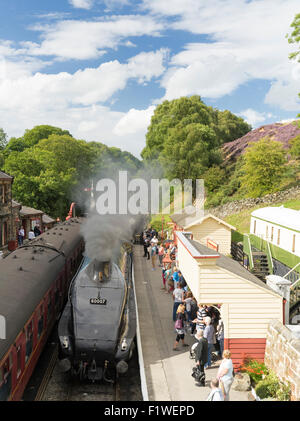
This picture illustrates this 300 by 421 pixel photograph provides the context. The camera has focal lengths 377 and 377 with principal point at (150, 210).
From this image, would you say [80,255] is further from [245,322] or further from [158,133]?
[158,133]

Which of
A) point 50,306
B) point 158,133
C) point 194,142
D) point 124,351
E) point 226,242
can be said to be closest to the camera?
point 124,351

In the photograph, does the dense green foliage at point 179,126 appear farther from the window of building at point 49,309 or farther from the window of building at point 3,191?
the window of building at point 49,309

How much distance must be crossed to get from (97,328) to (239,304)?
419 cm

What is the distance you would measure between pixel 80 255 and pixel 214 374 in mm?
11502

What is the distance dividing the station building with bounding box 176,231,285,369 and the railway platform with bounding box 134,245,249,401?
1.16m

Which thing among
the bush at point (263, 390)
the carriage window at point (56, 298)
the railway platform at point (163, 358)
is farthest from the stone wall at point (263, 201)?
the bush at point (263, 390)

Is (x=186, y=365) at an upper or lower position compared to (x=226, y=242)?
lower

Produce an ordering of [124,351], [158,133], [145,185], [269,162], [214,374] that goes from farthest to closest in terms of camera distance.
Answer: [158,133] < [269,162] < [145,185] < [214,374] < [124,351]

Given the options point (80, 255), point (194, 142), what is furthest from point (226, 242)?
point (194, 142)

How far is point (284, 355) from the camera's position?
9.29 meters

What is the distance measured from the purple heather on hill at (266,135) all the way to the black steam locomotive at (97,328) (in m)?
47.1

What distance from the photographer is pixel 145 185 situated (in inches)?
1057

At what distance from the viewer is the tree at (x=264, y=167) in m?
37.5

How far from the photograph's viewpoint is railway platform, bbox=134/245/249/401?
31.8 ft
